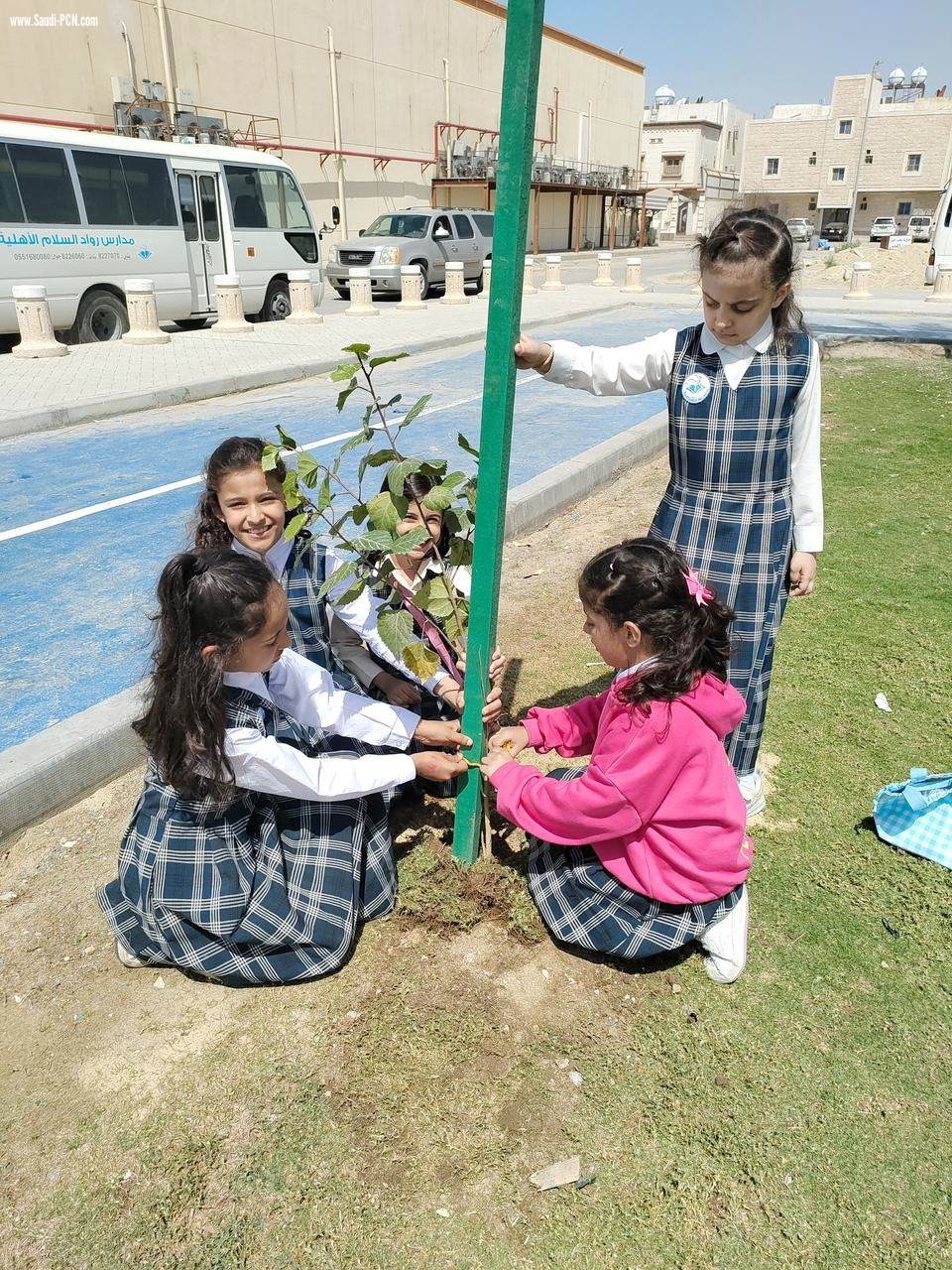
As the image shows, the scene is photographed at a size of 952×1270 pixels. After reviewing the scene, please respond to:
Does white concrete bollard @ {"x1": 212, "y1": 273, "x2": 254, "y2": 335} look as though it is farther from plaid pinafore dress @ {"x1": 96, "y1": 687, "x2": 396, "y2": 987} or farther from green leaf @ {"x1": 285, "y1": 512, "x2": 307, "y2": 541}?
plaid pinafore dress @ {"x1": 96, "y1": 687, "x2": 396, "y2": 987}

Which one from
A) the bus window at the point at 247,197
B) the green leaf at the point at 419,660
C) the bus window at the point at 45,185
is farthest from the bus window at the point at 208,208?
the green leaf at the point at 419,660

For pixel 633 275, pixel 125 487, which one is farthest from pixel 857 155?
pixel 125 487

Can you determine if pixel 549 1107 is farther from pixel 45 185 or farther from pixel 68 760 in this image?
pixel 45 185

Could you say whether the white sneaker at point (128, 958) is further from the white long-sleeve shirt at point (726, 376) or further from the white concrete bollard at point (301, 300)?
the white concrete bollard at point (301, 300)

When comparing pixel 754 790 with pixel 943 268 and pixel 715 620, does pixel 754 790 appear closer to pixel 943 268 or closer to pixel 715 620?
pixel 715 620

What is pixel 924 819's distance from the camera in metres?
2.71

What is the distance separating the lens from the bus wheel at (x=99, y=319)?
40.9 ft

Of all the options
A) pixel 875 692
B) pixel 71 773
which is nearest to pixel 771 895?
pixel 875 692

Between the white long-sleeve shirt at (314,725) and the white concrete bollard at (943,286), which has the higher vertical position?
the white long-sleeve shirt at (314,725)

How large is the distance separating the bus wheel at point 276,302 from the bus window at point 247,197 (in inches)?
37.6

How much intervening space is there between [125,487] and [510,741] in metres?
5.04

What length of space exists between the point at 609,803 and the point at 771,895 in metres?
0.78

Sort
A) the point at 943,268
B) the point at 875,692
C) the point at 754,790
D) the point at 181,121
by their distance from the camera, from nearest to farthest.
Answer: the point at 754,790, the point at 875,692, the point at 943,268, the point at 181,121

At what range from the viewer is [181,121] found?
2177cm
